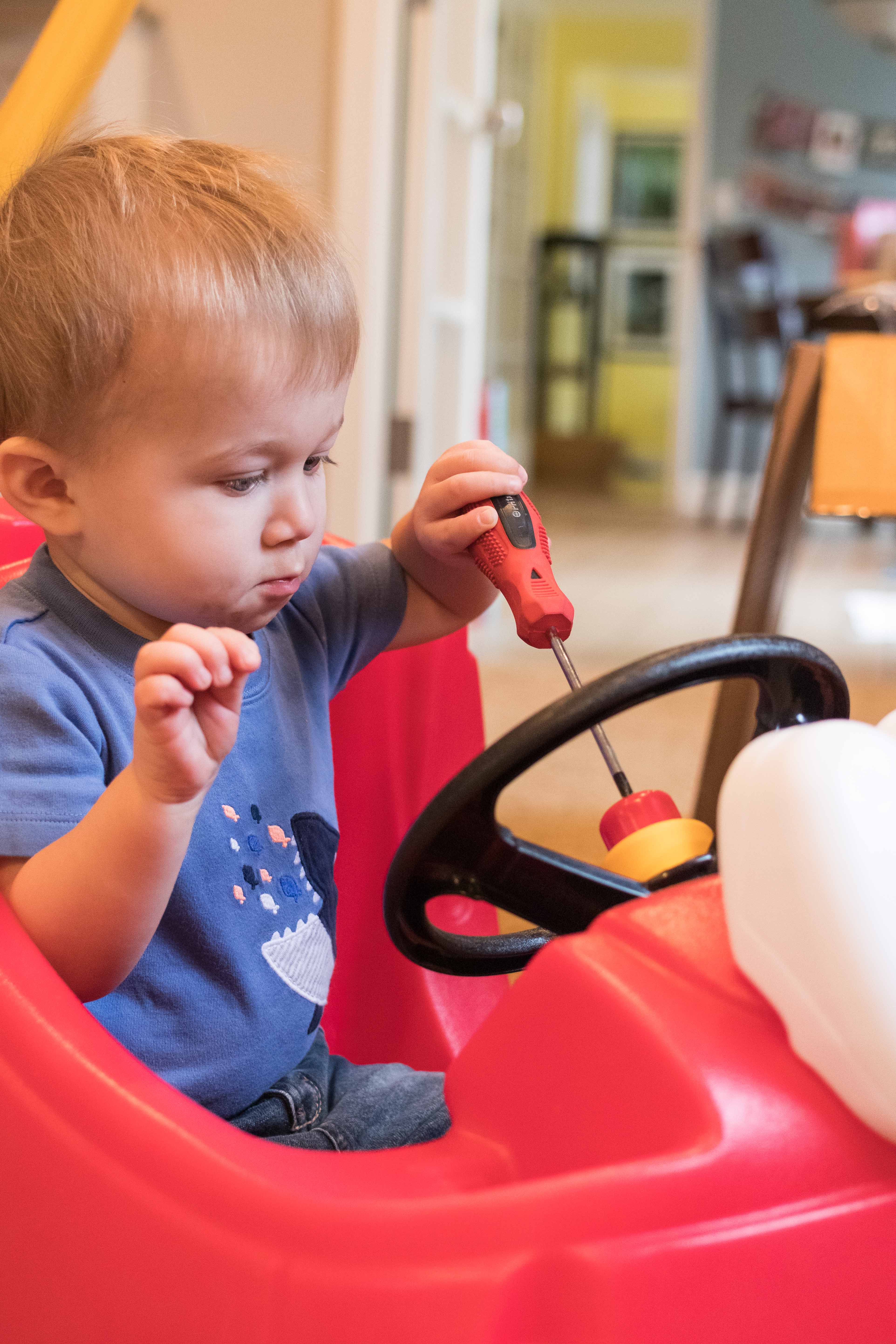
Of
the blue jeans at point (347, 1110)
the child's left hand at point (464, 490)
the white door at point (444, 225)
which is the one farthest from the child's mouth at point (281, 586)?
the white door at point (444, 225)

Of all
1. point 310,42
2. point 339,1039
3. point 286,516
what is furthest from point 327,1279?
point 310,42

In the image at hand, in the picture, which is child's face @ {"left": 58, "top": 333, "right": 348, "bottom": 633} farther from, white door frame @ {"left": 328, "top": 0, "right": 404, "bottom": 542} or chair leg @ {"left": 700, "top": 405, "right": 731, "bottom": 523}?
chair leg @ {"left": 700, "top": 405, "right": 731, "bottom": 523}

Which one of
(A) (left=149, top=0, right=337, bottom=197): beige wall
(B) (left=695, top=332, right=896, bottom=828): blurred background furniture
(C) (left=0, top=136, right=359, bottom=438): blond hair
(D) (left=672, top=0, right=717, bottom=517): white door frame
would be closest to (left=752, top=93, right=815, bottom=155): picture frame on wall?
(D) (left=672, top=0, right=717, bottom=517): white door frame

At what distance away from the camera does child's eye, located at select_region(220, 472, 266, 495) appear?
1.78ft

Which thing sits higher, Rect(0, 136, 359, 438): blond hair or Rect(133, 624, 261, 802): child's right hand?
Rect(0, 136, 359, 438): blond hair

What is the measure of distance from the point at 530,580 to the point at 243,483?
13 centimetres

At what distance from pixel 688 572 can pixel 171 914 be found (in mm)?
3273

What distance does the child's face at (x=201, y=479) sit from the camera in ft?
1.72

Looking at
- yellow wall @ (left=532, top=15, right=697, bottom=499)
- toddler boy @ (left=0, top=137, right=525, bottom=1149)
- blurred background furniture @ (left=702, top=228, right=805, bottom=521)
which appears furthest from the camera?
yellow wall @ (left=532, top=15, right=697, bottom=499)

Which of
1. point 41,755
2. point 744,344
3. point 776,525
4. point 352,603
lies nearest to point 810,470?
point 776,525

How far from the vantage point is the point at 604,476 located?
7.37m

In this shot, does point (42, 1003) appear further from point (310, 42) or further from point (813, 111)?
point (813, 111)

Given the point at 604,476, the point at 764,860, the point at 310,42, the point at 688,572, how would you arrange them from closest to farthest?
the point at 764,860
the point at 310,42
the point at 688,572
the point at 604,476

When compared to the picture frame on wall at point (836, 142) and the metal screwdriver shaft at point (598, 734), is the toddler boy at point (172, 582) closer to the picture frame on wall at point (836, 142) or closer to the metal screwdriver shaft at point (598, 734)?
the metal screwdriver shaft at point (598, 734)
